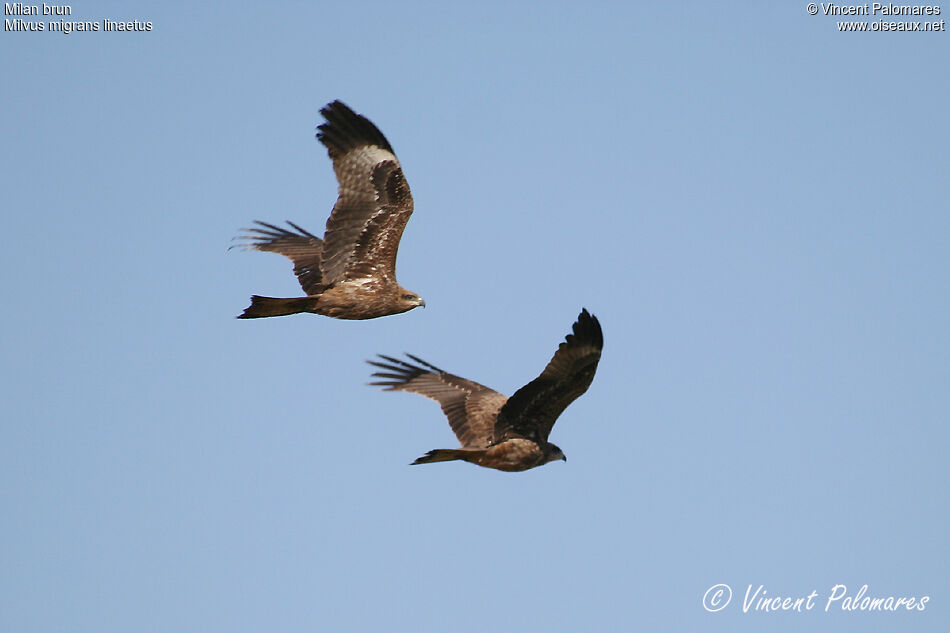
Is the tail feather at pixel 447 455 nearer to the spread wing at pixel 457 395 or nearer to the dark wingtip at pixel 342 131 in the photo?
the spread wing at pixel 457 395

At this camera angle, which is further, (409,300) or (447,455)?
(409,300)

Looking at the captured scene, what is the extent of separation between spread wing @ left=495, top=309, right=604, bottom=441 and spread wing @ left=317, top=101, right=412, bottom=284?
233 cm

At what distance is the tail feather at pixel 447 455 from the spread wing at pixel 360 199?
262 cm

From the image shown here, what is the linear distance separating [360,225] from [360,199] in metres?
0.27

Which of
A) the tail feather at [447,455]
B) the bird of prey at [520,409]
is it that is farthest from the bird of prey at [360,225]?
the tail feather at [447,455]

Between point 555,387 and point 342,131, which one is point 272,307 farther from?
point 555,387

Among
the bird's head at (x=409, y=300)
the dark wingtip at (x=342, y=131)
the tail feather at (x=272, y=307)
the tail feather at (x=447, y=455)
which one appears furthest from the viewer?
the bird's head at (x=409, y=300)

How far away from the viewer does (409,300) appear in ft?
46.2

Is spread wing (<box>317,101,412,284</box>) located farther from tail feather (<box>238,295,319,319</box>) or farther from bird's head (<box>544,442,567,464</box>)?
bird's head (<box>544,442,567,464</box>)

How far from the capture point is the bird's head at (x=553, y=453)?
1265 centimetres

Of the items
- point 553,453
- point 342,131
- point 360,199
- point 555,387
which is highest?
point 342,131

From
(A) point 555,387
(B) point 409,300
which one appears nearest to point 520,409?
(A) point 555,387

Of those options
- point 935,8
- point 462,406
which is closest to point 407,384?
point 462,406

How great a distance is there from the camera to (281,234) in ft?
55.9
